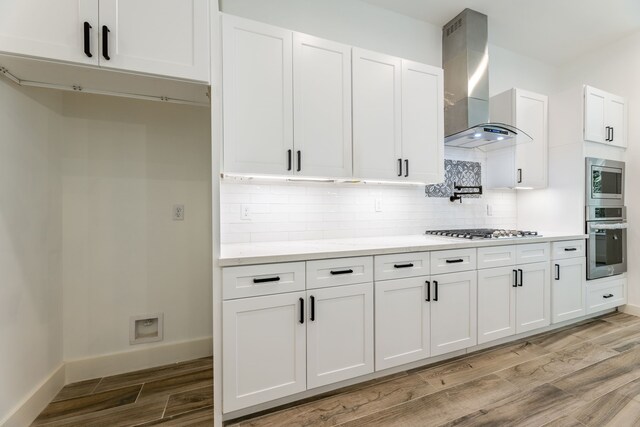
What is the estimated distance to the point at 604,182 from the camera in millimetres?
2984

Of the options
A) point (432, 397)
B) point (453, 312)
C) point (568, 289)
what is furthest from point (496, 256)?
point (432, 397)

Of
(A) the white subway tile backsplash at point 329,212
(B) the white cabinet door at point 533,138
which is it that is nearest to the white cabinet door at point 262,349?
(A) the white subway tile backsplash at point 329,212

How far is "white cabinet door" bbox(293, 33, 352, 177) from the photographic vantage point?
1.92m

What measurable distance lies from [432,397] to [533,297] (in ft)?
4.79

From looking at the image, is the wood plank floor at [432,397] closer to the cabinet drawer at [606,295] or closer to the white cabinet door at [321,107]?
the cabinet drawer at [606,295]

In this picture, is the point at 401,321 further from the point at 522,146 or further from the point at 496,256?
the point at 522,146

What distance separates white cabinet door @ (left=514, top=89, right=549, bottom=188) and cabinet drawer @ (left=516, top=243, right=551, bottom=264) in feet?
2.49

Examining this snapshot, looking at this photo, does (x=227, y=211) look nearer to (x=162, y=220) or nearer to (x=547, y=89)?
(x=162, y=220)

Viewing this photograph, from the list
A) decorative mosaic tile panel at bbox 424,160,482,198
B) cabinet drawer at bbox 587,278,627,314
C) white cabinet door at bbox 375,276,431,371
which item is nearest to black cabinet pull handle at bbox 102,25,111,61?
white cabinet door at bbox 375,276,431,371

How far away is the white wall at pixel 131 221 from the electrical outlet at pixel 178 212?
0.12ft

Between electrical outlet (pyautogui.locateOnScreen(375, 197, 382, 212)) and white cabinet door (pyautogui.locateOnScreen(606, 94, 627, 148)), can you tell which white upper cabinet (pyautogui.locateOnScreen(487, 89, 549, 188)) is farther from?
electrical outlet (pyautogui.locateOnScreen(375, 197, 382, 212))

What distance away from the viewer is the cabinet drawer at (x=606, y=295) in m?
2.87

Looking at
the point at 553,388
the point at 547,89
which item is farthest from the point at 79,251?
the point at 547,89

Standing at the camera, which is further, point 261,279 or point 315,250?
point 315,250
